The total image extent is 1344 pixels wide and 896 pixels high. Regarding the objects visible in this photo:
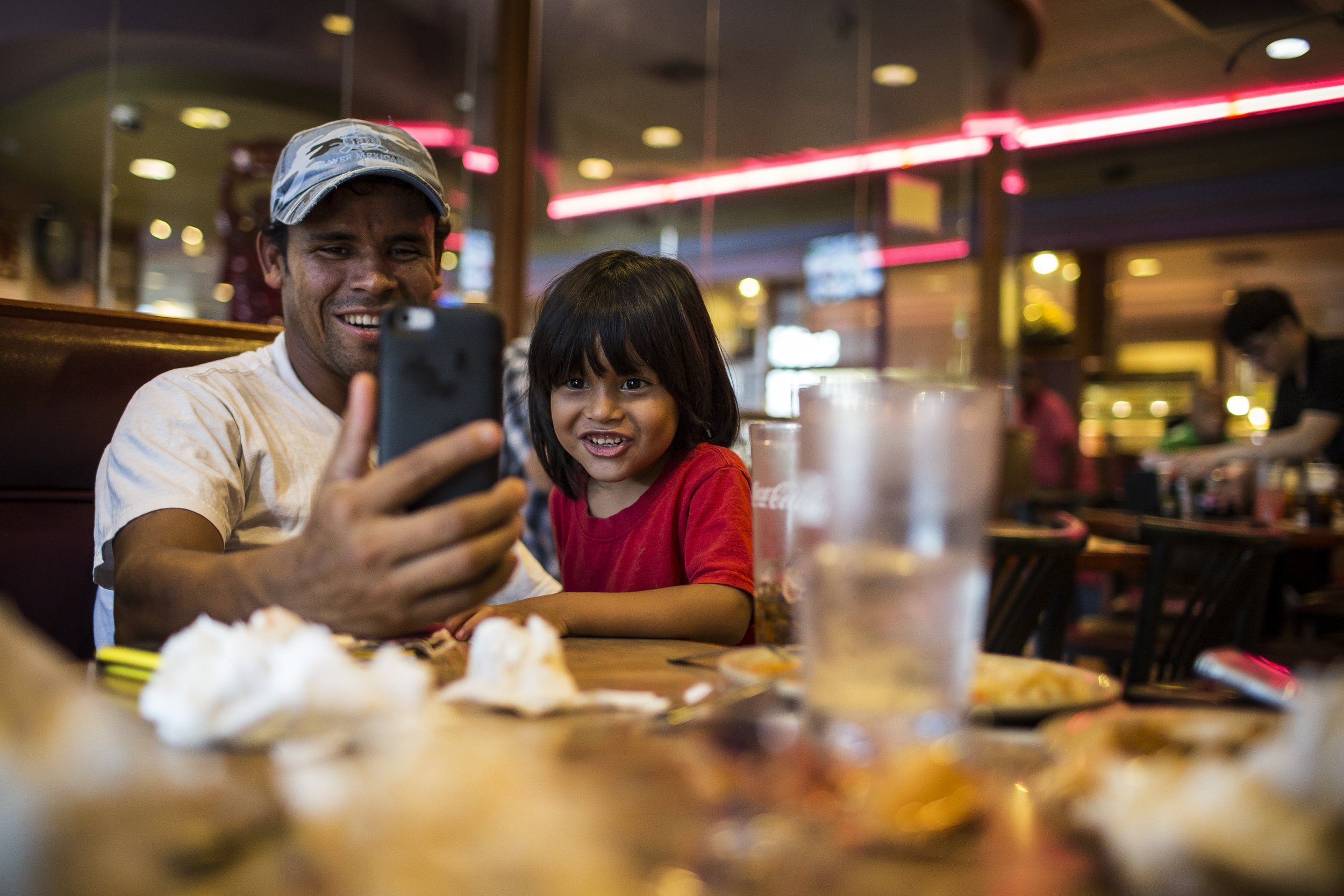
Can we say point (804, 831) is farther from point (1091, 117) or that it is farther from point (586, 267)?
point (1091, 117)

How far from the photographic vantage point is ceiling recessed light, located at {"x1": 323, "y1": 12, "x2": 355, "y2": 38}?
15.6 feet

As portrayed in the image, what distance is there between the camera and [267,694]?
0.52 meters

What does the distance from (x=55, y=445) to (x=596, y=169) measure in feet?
26.1

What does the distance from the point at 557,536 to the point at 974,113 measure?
247 inches

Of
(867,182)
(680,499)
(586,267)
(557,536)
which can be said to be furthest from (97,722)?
(867,182)

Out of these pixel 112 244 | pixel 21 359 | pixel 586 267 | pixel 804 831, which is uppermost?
pixel 112 244

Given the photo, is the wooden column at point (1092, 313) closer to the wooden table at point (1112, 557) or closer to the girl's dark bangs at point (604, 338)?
the wooden table at point (1112, 557)

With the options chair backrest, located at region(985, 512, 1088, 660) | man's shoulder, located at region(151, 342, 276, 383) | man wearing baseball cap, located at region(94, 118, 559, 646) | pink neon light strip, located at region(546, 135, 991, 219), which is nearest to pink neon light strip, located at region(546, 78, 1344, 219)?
pink neon light strip, located at region(546, 135, 991, 219)

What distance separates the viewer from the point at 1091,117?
25.9 ft

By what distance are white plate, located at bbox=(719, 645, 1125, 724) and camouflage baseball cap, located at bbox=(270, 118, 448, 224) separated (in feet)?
3.05

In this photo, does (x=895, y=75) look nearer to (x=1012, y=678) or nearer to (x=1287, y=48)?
(x=1287, y=48)

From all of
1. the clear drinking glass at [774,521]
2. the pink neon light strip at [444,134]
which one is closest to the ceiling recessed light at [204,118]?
the pink neon light strip at [444,134]

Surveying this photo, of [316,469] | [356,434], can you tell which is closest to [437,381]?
[356,434]

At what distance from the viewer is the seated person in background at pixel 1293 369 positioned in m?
3.91
